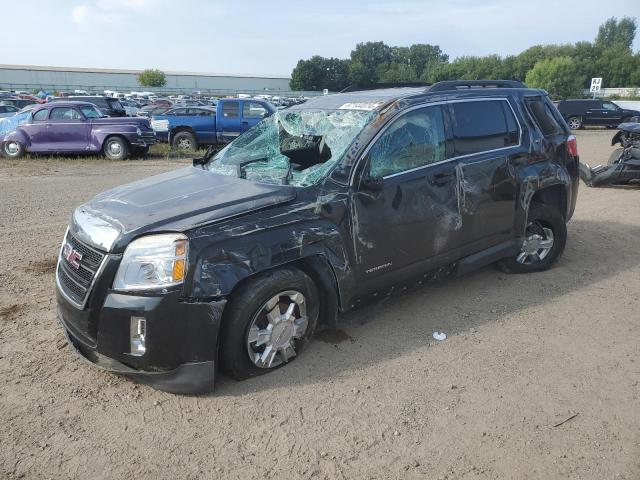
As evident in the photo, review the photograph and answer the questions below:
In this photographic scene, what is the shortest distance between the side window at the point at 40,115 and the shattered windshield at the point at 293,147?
12.1 m

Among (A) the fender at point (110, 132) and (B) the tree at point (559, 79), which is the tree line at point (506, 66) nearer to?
(B) the tree at point (559, 79)

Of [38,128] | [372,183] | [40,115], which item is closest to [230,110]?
[40,115]

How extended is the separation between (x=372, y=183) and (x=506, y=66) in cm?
10005

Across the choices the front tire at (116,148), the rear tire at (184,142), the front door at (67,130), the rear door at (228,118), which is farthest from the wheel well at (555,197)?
the rear tire at (184,142)

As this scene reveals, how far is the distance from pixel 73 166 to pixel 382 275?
39.2 ft

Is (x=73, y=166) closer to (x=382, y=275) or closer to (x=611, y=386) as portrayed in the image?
(x=382, y=275)

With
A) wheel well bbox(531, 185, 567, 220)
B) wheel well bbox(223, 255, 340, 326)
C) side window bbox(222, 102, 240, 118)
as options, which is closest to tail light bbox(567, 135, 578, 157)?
wheel well bbox(531, 185, 567, 220)

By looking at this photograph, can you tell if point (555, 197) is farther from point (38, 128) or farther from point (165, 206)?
point (38, 128)

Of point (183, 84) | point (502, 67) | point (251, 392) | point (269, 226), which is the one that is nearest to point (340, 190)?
point (269, 226)

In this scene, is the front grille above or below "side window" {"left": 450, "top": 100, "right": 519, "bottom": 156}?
below

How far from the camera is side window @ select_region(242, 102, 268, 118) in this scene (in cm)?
1652

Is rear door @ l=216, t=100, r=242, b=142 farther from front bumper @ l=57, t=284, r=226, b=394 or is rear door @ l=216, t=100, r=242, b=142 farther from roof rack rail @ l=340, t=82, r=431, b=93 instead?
front bumper @ l=57, t=284, r=226, b=394

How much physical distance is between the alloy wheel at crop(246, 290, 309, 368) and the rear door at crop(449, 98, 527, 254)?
1.72 meters

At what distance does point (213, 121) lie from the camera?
54.3 feet
